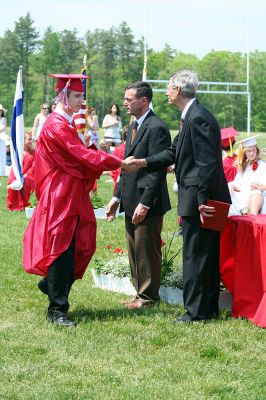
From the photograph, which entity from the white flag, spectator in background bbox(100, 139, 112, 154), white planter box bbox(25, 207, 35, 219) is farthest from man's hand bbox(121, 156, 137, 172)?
spectator in background bbox(100, 139, 112, 154)

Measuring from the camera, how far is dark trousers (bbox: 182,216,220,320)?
23.2 ft

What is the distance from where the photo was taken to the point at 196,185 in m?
6.96

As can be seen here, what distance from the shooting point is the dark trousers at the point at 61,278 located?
7.07 meters

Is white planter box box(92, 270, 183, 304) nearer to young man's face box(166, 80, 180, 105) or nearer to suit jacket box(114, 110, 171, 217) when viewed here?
suit jacket box(114, 110, 171, 217)

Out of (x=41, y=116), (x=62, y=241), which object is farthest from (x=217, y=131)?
(x=41, y=116)

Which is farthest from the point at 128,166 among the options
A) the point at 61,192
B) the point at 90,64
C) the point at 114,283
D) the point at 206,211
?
the point at 90,64

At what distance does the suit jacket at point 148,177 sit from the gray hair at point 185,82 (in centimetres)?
54

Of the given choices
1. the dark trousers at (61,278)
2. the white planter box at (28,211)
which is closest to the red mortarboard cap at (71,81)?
the dark trousers at (61,278)

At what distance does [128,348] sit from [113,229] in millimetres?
6263

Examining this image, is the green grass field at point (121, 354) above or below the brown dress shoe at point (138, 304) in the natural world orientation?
above

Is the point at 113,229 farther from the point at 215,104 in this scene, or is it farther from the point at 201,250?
the point at 215,104

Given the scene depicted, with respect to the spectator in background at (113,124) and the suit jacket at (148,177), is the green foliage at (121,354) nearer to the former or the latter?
the suit jacket at (148,177)

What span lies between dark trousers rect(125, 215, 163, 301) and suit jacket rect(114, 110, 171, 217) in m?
0.13

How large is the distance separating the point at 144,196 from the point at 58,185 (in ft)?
2.62
